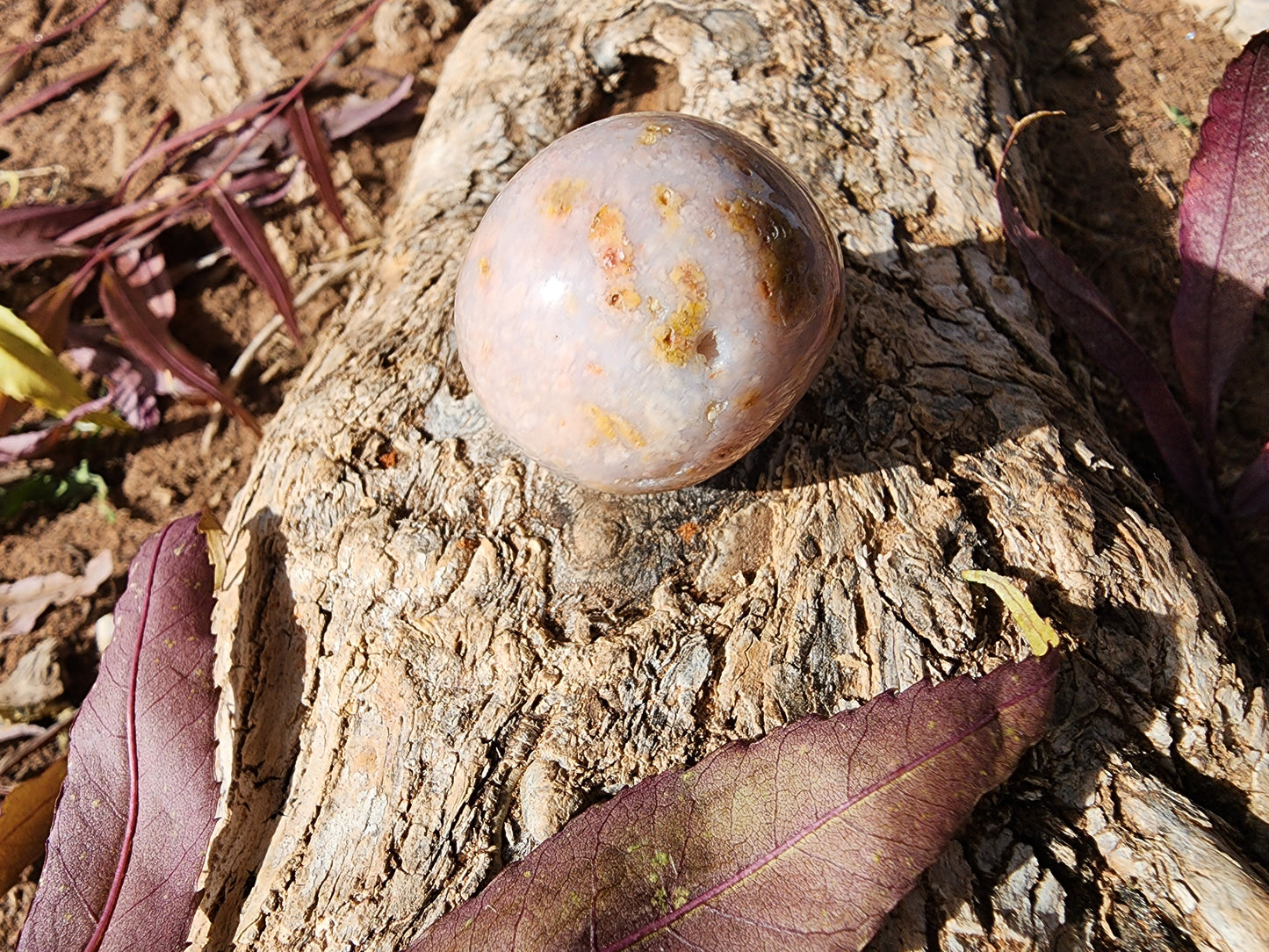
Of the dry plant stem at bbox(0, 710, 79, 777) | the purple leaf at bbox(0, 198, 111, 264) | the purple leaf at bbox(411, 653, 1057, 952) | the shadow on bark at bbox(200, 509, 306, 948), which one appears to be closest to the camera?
the purple leaf at bbox(411, 653, 1057, 952)

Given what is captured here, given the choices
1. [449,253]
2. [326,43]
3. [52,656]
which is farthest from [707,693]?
[326,43]

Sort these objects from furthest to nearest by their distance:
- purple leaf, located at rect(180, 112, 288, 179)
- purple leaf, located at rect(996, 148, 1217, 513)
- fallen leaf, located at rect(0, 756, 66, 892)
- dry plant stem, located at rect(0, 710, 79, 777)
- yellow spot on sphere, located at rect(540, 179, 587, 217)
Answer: purple leaf, located at rect(180, 112, 288, 179) → dry plant stem, located at rect(0, 710, 79, 777) → purple leaf, located at rect(996, 148, 1217, 513) → fallen leaf, located at rect(0, 756, 66, 892) → yellow spot on sphere, located at rect(540, 179, 587, 217)

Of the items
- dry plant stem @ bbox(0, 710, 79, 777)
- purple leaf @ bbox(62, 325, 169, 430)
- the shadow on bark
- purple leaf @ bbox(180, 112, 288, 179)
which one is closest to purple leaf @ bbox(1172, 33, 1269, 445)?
the shadow on bark

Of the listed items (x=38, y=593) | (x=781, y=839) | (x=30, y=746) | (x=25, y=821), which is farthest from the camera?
(x=38, y=593)

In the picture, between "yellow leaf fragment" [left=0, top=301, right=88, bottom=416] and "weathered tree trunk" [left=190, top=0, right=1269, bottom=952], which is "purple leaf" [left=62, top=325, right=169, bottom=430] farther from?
"weathered tree trunk" [left=190, top=0, right=1269, bottom=952]

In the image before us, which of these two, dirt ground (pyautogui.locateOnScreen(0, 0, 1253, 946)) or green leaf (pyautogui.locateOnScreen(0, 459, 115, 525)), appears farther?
green leaf (pyautogui.locateOnScreen(0, 459, 115, 525))

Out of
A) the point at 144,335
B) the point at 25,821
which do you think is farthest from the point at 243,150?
the point at 25,821

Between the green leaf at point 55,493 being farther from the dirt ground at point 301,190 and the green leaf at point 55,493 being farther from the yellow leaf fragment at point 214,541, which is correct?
the yellow leaf fragment at point 214,541

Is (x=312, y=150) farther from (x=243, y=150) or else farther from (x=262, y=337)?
(x=262, y=337)
